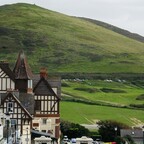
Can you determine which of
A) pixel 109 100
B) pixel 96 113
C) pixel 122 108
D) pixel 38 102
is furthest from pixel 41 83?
pixel 109 100

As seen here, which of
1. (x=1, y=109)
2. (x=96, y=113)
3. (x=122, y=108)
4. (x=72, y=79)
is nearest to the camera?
(x=1, y=109)

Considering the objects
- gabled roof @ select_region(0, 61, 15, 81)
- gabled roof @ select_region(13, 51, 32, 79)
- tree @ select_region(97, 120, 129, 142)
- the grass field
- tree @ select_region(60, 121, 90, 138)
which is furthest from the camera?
the grass field

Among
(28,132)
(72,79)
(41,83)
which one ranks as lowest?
(28,132)

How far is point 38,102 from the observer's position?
5791 cm

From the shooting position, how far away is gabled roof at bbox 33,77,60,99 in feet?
187

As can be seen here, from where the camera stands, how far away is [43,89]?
57219 millimetres

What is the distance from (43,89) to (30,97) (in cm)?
465

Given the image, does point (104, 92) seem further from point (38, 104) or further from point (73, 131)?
point (38, 104)

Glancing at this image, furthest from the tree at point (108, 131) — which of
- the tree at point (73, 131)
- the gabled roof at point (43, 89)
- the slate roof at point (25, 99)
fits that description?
the slate roof at point (25, 99)

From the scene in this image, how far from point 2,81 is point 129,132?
975 inches

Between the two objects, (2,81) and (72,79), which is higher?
(72,79)

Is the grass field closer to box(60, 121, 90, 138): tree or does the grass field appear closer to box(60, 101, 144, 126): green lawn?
box(60, 101, 144, 126): green lawn

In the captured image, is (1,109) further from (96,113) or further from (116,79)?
(116,79)

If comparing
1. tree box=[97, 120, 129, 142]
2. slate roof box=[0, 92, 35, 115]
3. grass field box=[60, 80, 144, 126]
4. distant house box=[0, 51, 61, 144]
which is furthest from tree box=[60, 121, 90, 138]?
grass field box=[60, 80, 144, 126]
